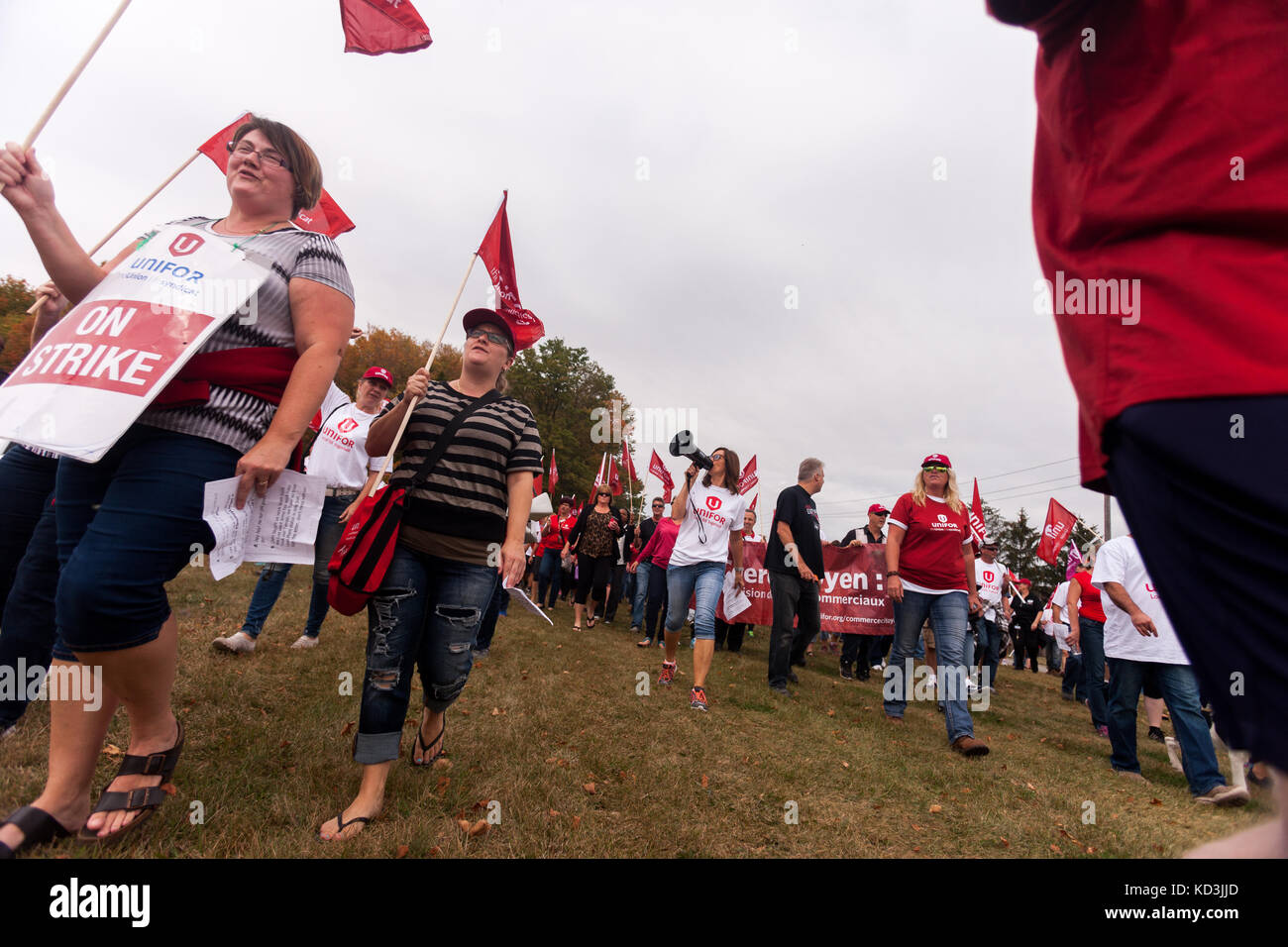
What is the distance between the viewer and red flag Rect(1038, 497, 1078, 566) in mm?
19703

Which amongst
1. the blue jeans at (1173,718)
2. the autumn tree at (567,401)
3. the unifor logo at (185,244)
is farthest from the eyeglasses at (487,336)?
the autumn tree at (567,401)

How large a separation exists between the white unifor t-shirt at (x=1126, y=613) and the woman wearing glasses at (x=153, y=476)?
6.07 m

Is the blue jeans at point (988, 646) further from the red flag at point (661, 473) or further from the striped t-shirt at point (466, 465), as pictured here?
the striped t-shirt at point (466, 465)

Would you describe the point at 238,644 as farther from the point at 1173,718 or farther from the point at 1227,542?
the point at 1173,718

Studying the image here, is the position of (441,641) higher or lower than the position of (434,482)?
lower

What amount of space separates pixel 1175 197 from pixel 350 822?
3.06 meters

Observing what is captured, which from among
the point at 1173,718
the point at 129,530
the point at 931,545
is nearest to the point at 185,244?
the point at 129,530

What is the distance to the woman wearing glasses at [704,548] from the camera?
5.96 meters

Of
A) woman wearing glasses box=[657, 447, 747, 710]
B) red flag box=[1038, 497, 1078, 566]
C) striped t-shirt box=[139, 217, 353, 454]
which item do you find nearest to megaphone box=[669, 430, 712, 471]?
woman wearing glasses box=[657, 447, 747, 710]

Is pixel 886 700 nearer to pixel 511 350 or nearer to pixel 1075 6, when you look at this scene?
pixel 511 350
